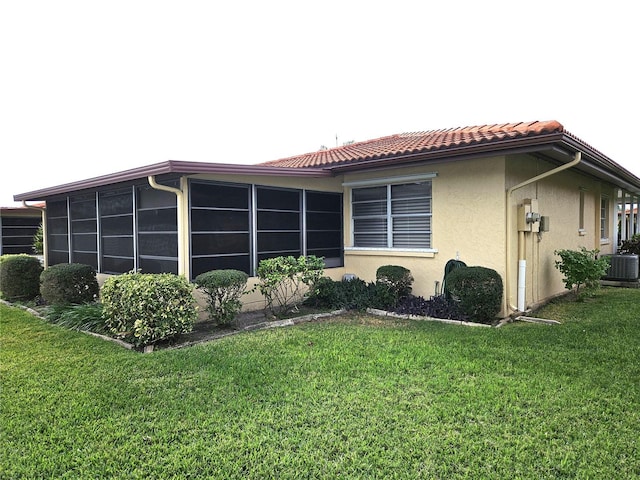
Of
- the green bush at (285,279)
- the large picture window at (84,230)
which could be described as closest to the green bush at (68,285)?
the large picture window at (84,230)

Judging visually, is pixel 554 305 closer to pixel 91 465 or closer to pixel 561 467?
pixel 561 467

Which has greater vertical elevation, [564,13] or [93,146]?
[564,13]

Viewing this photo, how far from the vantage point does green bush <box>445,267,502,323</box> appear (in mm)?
7090

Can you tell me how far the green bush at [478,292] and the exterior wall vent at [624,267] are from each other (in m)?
7.74

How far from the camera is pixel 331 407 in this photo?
12.6ft

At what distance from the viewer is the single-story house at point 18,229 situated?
18.1 meters

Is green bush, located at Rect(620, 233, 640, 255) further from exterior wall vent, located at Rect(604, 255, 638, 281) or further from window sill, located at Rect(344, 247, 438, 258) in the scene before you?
window sill, located at Rect(344, 247, 438, 258)

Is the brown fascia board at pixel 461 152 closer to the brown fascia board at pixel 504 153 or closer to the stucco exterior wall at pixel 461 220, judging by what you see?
the brown fascia board at pixel 504 153

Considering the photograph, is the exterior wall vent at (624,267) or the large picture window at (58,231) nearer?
the large picture window at (58,231)

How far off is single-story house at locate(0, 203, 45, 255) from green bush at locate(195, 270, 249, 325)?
50.2ft

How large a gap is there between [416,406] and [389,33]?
10.1 meters

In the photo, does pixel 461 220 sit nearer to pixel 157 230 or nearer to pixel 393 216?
pixel 393 216

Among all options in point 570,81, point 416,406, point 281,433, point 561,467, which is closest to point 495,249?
point 416,406

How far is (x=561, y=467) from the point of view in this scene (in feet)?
9.45
